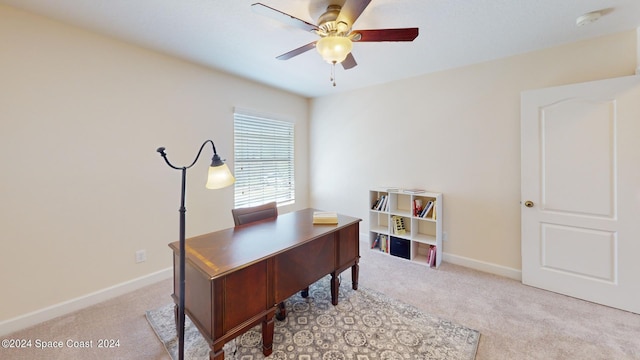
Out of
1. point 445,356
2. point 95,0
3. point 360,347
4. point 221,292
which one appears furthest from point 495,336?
point 95,0

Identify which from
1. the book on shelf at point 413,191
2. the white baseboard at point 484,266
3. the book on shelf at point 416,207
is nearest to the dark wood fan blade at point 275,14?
the book on shelf at point 413,191

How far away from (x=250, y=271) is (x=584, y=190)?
9.84ft

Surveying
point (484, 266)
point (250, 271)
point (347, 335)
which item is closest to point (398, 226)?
point (484, 266)

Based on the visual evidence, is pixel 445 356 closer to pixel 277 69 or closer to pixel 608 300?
pixel 608 300

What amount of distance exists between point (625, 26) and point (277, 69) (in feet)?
10.6

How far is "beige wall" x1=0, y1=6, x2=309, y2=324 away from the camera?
74.2 inches

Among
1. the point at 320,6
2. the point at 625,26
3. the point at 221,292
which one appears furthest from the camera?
the point at 625,26

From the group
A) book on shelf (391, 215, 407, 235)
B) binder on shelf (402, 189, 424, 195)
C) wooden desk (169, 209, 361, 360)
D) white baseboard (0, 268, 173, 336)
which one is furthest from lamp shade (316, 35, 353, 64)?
white baseboard (0, 268, 173, 336)

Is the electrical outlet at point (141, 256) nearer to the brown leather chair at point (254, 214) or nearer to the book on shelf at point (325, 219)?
the brown leather chair at point (254, 214)

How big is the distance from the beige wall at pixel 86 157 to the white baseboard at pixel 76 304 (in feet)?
0.14

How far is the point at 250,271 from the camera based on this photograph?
4.91 feet

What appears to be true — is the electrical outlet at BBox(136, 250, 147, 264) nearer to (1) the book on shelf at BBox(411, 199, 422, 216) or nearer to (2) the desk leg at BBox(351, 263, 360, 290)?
(2) the desk leg at BBox(351, 263, 360, 290)

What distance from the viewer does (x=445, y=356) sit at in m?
1.64

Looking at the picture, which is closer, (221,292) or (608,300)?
(221,292)
